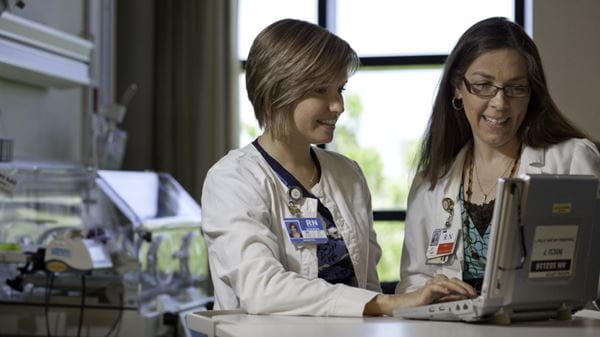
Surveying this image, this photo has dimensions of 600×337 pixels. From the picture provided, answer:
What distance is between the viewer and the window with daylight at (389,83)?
5.06 meters

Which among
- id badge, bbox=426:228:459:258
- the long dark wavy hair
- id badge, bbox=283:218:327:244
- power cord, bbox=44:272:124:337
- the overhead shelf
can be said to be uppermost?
the overhead shelf

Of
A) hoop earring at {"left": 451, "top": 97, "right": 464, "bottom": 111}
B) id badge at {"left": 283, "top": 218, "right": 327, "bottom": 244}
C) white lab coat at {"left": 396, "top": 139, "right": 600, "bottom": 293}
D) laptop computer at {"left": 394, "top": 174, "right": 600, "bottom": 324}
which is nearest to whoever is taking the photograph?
laptop computer at {"left": 394, "top": 174, "right": 600, "bottom": 324}

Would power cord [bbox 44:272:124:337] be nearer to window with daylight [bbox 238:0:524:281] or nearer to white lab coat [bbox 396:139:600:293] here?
white lab coat [bbox 396:139:600:293]

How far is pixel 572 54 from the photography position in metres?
2.83

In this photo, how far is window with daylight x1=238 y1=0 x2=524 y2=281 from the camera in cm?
506

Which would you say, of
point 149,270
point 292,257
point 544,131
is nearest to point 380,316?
point 292,257

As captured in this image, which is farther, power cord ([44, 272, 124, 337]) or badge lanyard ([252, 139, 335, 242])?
power cord ([44, 272, 124, 337])

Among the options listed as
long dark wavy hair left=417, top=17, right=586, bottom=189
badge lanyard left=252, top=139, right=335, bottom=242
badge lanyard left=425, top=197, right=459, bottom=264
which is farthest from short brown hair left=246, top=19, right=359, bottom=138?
badge lanyard left=425, top=197, right=459, bottom=264

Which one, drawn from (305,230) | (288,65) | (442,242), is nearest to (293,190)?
(305,230)

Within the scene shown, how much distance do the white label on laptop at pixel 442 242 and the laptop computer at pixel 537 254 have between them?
0.36 metres

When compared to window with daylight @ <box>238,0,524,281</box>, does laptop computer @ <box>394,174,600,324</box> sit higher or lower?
lower

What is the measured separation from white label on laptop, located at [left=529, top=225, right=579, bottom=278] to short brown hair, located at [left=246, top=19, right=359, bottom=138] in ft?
1.83

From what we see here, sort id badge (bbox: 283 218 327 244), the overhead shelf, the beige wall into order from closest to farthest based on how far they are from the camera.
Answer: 1. id badge (bbox: 283 218 327 244)
2. the beige wall
3. the overhead shelf

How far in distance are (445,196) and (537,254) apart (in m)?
0.54
